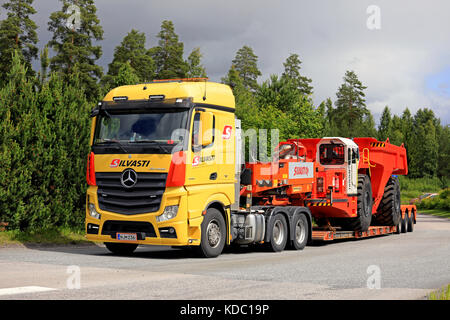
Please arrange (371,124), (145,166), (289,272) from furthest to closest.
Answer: (371,124)
(145,166)
(289,272)

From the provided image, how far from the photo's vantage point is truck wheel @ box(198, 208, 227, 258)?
42.4 feet

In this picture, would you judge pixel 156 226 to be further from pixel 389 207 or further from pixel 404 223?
pixel 404 223

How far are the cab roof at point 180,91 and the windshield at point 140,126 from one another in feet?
1.51

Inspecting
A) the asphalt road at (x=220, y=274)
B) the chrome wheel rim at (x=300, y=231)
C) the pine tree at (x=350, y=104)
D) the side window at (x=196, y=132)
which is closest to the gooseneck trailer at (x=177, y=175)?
the side window at (x=196, y=132)

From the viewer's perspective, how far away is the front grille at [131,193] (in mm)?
12445

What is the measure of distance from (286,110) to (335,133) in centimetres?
4763

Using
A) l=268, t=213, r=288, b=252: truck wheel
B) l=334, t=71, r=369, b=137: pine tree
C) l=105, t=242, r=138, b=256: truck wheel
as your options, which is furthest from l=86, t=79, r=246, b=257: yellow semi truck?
l=334, t=71, r=369, b=137: pine tree

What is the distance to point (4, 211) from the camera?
51.1ft

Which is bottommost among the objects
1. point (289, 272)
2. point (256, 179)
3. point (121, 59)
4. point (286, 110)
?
point (289, 272)

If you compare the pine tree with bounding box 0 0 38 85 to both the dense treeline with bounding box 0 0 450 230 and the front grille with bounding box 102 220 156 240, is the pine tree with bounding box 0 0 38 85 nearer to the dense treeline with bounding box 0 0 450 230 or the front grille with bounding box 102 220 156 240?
the dense treeline with bounding box 0 0 450 230

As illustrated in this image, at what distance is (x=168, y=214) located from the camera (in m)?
12.4

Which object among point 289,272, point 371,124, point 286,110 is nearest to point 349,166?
point 289,272

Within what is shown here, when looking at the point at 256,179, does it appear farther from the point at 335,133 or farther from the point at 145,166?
the point at 335,133

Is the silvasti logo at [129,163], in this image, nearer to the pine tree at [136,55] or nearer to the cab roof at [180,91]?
the cab roof at [180,91]
